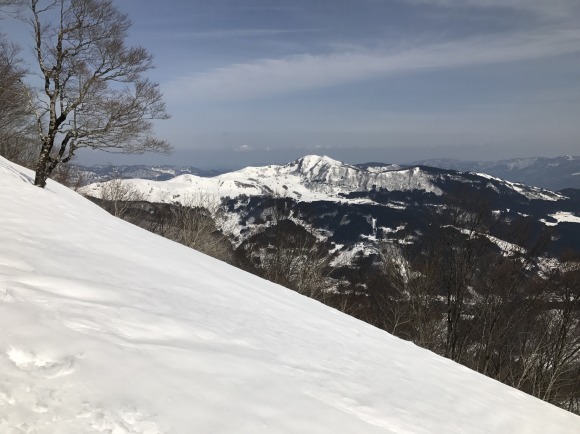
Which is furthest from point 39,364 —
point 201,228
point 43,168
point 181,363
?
point 201,228

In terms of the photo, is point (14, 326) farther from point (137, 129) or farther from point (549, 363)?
point (549, 363)

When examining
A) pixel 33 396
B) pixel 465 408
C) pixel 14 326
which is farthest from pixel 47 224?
pixel 465 408

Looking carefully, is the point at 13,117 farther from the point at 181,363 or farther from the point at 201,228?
the point at 181,363

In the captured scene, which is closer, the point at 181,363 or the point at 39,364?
the point at 39,364

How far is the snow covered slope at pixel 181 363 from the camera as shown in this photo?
246 cm

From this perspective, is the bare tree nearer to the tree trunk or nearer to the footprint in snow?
the tree trunk

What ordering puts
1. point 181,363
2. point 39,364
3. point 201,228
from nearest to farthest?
point 39,364 → point 181,363 → point 201,228

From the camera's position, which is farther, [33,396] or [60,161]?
[60,161]

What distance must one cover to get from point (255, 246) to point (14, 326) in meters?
27.5

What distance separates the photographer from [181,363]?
3.25 meters

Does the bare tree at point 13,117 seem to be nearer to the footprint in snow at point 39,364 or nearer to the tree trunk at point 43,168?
the tree trunk at point 43,168

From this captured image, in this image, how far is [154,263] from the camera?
716 cm

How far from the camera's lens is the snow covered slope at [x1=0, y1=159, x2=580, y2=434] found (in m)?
2.46

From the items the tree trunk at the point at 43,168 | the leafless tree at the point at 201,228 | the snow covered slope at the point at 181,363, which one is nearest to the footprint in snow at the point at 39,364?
the snow covered slope at the point at 181,363
